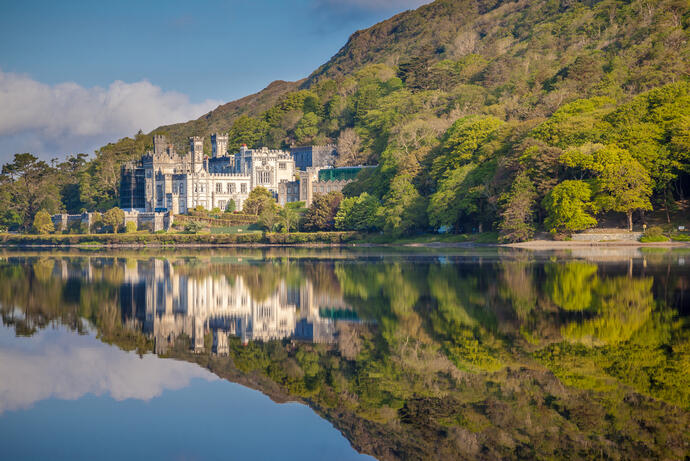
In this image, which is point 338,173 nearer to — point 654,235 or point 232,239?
point 232,239

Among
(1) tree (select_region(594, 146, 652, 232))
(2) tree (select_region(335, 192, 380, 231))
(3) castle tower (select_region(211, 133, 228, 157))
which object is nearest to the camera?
(1) tree (select_region(594, 146, 652, 232))

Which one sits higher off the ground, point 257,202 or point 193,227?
point 257,202

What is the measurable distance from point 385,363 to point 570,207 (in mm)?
42288

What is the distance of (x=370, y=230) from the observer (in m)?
77.8

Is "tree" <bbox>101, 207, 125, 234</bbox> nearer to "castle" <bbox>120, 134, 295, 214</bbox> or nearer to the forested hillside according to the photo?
"castle" <bbox>120, 134, 295, 214</bbox>

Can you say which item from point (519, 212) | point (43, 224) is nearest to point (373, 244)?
point (519, 212)

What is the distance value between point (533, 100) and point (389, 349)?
238 feet

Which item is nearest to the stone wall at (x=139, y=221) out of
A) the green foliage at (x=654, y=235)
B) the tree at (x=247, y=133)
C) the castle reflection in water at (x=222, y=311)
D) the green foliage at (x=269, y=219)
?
the green foliage at (x=269, y=219)

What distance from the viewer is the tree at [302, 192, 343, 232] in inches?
3226

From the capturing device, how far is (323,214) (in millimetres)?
82125

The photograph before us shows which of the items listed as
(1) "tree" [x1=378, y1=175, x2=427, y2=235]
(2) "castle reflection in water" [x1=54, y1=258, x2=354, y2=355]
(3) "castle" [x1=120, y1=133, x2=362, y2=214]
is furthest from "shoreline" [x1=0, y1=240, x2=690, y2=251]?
(2) "castle reflection in water" [x1=54, y1=258, x2=354, y2=355]

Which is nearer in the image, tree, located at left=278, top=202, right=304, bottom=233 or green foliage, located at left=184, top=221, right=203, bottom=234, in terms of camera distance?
tree, located at left=278, top=202, right=304, bottom=233

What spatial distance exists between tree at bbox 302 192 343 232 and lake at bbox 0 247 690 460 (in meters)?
52.0

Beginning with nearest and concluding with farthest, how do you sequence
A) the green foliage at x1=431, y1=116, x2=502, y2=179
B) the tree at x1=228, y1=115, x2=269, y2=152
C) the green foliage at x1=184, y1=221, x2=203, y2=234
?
1. the green foliage at x1=431, y1=116, x2=502, y2=179
2. the green foliage at x1=184, y1=221, x2=203, y2=234
3. the tree at x1=228, y1=115, x2=269, y2=152
